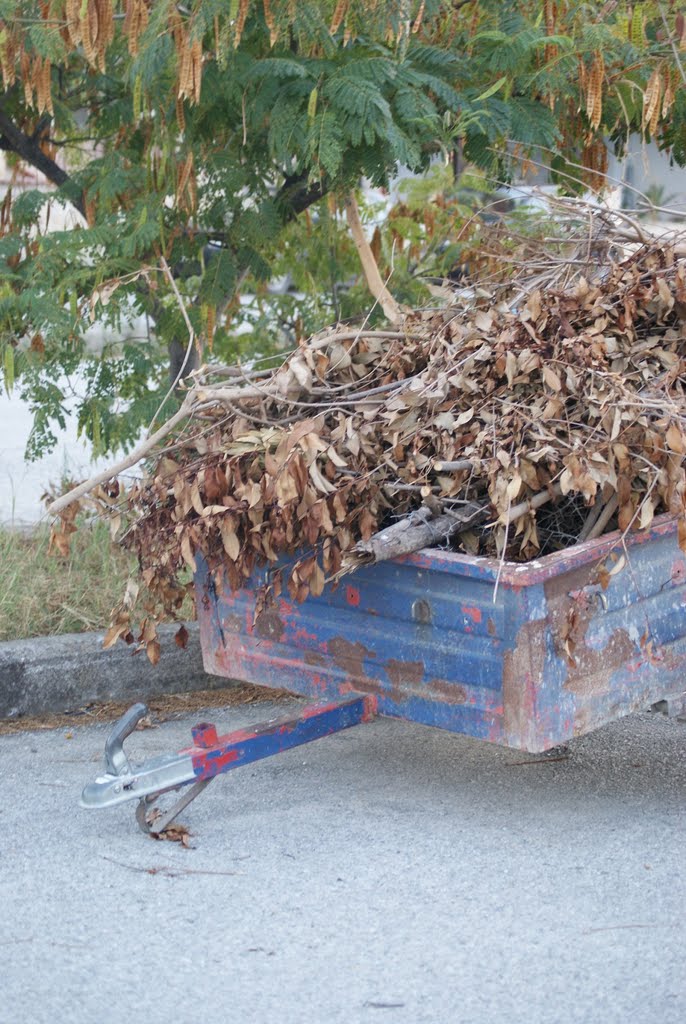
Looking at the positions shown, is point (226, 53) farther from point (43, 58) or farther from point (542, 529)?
point (542, 529)

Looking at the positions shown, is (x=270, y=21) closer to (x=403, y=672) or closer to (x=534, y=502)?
(x=534, y=502)

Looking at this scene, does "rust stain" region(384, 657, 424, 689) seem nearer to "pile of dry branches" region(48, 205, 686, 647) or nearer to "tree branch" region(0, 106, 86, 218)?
"pile of dry branches" region(48, 205, 686, 647)

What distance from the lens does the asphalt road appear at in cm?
288

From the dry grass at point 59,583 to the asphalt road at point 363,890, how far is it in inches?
29.1

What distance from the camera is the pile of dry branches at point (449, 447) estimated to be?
11.9ft

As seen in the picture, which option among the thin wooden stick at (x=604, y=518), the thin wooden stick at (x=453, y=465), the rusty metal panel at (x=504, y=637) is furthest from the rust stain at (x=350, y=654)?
the thin wooden stick at (x=604, y=518)

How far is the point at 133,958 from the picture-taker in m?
3.07

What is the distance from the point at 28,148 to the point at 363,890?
160 inches

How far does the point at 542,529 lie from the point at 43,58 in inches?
109

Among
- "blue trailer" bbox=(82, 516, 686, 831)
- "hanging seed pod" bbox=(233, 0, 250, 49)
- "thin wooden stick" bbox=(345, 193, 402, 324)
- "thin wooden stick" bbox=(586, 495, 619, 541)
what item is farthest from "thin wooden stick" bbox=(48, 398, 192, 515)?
"thin wooden stick" bbox=(345, 193, 402, 324)

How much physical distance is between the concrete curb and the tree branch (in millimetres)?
2074

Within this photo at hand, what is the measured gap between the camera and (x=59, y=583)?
5.67 meters

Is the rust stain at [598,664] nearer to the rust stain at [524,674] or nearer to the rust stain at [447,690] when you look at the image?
the rust stain at [524,674]

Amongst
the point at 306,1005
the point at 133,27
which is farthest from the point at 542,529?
the point at 133,27
